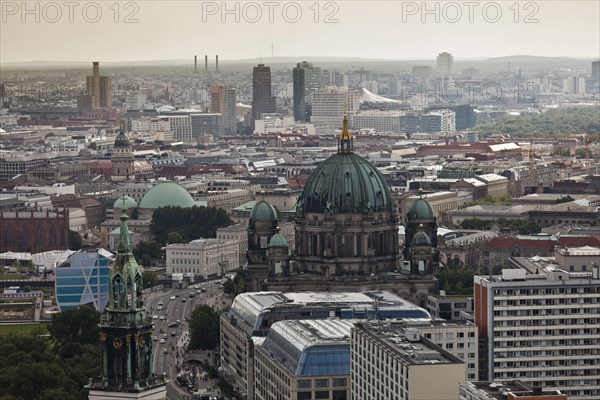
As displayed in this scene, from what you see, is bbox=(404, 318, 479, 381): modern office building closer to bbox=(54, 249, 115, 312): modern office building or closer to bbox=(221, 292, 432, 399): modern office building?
bbox=(221, 292, 432, 399): modern office building

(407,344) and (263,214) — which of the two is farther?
(263,214)

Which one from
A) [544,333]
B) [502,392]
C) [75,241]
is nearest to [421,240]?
[544,333]

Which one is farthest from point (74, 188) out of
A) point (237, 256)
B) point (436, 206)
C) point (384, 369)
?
point (384, 369)

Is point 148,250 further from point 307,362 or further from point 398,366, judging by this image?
point 398,366

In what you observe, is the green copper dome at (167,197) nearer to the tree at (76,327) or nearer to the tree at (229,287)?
the tree at (229,287)

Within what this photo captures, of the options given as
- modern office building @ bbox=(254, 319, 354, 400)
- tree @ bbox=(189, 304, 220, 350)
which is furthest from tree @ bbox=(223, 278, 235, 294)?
modern office building @ bbox=(254, 319, 354, 400)

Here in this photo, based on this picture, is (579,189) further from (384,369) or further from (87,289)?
(384,369)

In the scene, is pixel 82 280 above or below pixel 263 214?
below
